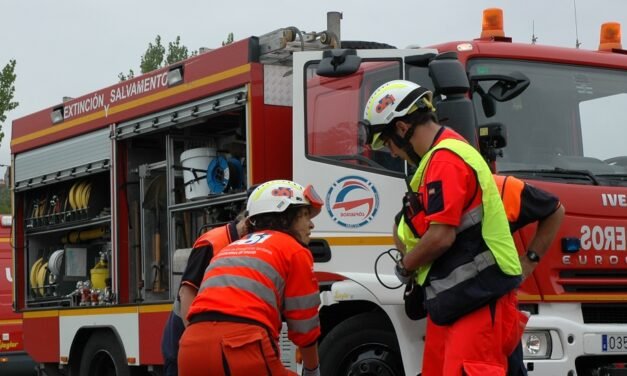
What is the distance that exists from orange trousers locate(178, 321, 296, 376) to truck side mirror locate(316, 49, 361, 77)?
99.7 inches

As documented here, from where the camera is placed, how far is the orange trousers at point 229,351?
4.60 meters

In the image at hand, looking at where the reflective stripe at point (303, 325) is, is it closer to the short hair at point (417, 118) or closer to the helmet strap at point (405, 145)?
the helmet strap at point (405, 145)

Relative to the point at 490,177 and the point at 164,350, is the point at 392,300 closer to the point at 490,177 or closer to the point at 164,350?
the point at 164,350

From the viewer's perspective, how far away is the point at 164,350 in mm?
6348

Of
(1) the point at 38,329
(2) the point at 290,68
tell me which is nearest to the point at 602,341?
(2) the point at 290,68

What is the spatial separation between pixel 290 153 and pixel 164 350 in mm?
1839

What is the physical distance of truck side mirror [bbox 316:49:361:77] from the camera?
6.80m

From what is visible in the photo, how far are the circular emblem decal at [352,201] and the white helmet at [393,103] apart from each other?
171cm

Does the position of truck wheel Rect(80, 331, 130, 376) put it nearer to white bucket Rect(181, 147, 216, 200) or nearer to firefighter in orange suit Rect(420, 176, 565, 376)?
white bucket Rect(181, 147, 216, 200)

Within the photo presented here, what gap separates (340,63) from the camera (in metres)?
6.82

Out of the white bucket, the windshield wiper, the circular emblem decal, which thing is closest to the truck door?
the circular emblem decal

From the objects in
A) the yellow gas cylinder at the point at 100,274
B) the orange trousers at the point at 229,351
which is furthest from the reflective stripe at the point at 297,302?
the yellow gas cylinder at the point at 100,274

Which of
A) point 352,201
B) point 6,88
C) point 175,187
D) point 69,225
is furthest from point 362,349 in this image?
point 6,88

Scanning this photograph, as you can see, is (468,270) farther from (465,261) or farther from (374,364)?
(374,364)
